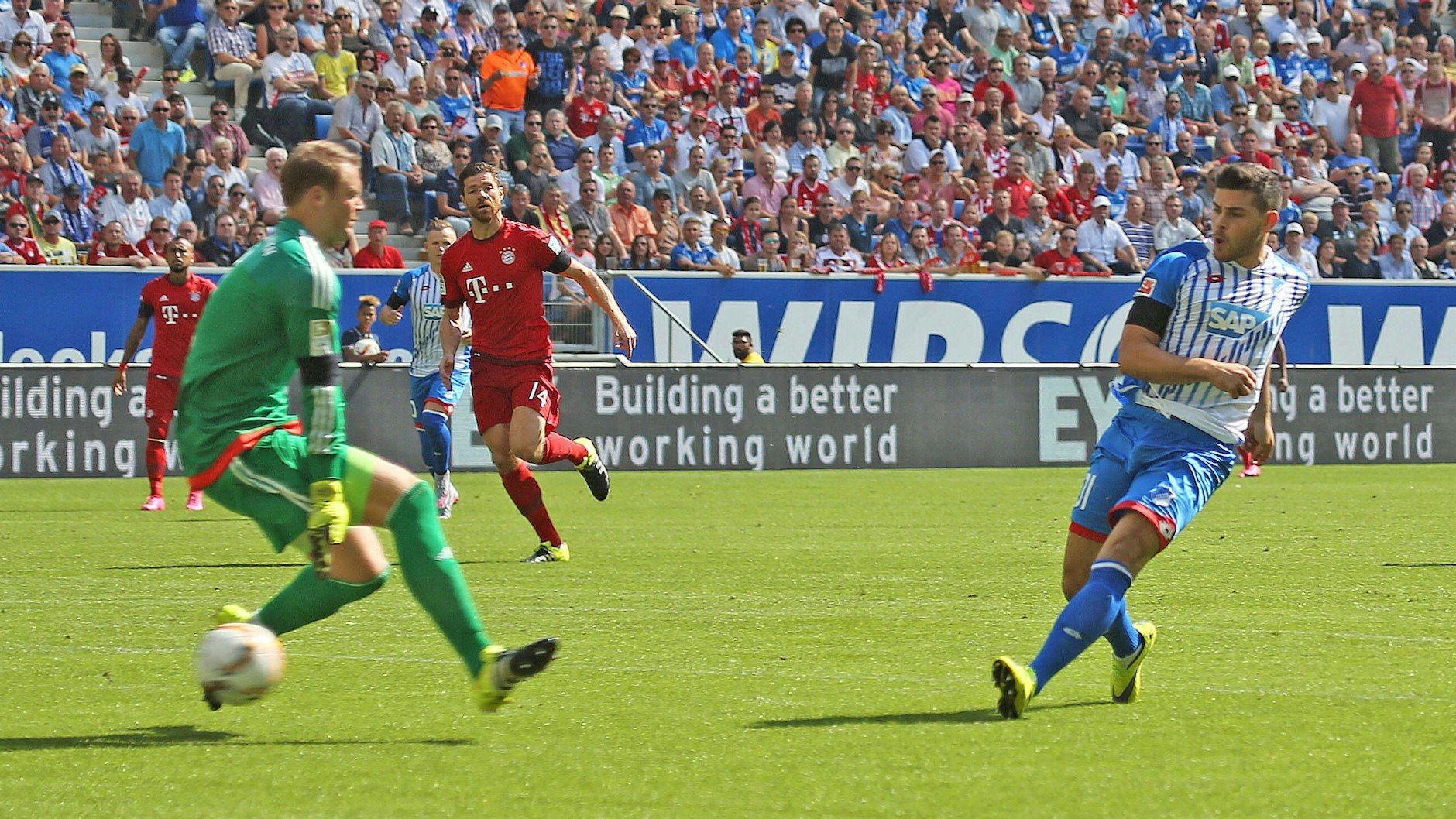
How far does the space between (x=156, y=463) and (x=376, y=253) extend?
590cm

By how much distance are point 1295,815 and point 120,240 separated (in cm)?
1816

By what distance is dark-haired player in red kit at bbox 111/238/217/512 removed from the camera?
1612cm

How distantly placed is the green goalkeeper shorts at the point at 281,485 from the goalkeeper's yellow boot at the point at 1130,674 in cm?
249

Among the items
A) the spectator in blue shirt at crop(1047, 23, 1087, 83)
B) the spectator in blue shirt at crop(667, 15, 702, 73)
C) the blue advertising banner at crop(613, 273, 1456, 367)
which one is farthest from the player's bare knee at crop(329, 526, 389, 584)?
the spectator in blue shirt at crop(1047, 23, 1087, 83)

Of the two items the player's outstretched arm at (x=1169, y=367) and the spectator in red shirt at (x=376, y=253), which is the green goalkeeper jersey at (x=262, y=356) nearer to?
the player's outstretched arm at (x=1169, y=367)

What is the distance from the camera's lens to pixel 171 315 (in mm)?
16156

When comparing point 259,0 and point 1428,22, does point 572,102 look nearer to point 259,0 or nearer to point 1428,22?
point 259,0

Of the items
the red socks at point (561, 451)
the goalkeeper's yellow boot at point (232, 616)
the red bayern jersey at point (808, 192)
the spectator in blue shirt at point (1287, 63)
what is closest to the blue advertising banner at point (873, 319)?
the red bayern jersey at point (808, 192)

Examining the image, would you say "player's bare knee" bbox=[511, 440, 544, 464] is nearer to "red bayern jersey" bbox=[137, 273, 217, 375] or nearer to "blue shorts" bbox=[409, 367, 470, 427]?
"blue shorts" bbox=[409, 367, 470, 427]

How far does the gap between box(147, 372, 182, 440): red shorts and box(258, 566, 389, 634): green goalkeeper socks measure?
10582mm

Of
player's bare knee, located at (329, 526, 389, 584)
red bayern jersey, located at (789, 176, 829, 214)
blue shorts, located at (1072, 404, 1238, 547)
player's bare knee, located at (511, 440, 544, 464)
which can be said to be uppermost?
blue shorts, located at (1072, 404, 1238, 547)

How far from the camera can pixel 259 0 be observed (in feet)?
75.6

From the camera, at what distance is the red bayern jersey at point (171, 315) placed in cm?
1614

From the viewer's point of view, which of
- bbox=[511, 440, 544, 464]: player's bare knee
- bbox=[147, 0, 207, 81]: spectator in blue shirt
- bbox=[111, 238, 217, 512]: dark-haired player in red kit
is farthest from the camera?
bbox=[147, 0, 207, 81]: spectator in blue shirt
